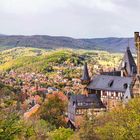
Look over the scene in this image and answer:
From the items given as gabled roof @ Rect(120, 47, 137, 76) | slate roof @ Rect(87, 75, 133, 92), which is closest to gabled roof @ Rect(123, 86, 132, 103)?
slate roof @ Rect(87, 75, 133, 92)

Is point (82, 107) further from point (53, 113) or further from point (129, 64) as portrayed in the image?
point (129, 64)

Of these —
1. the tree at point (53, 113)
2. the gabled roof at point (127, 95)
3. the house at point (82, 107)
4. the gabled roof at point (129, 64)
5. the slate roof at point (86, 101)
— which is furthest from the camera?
the gabled roof at point (129, 64)

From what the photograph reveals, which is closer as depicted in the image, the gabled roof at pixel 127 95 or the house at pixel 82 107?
the gabled roof at pixel 127 95

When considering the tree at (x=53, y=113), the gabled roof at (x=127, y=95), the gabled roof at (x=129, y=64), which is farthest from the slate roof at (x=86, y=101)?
the gabled roof at (x=129, y=64)

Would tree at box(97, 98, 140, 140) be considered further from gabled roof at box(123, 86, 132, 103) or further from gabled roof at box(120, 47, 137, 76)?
gabled roof at box(120, 47, 137, 76)

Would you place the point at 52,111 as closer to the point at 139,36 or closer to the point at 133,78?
the point at 133,78

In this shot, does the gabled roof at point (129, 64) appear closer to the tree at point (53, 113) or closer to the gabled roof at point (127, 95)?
the gabled roof at point (127, 95)

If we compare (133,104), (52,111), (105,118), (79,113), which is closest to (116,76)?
(79,113)
